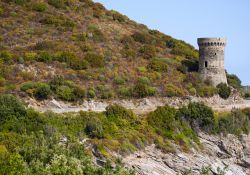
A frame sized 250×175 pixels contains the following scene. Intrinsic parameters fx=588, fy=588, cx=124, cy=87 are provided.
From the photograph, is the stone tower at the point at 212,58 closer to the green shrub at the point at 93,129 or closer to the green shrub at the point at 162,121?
the green shrub at the point at 162,121

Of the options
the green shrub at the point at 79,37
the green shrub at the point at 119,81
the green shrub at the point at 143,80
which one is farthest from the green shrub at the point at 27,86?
the green shrub at the point at 79,37

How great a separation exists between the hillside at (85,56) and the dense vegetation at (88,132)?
608 cm

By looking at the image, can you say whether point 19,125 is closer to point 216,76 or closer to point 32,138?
point 32,138

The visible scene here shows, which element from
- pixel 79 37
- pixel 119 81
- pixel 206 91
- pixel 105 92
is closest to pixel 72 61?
pixel 119 81

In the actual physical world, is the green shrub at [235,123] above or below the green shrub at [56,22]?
below

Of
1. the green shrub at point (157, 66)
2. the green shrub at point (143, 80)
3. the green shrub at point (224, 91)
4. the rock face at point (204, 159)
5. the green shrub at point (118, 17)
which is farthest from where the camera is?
the green shrub at point (118, 17)

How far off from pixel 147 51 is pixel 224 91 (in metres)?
11.5

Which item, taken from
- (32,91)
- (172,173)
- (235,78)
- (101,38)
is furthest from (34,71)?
(235,78)

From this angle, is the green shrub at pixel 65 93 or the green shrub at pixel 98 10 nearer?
the green shrub at pixel 65 93

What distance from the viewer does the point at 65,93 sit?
58000mm

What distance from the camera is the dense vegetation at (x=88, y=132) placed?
38281 mm

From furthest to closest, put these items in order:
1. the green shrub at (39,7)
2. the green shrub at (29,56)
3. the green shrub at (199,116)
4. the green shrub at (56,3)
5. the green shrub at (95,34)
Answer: the green shrub at (56,3)
the green shrub at (39,7)
the green shrub at (95,34)
the green shrub at (29,56)
the green shrub at (199,116)

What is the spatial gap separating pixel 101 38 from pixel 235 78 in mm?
24552

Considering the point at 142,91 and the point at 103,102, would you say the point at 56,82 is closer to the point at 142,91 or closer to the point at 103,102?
the point at 103,102
